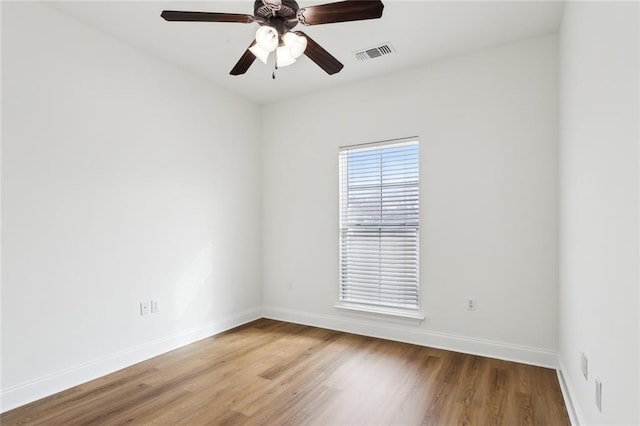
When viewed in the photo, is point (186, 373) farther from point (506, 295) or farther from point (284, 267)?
point (506, 295)

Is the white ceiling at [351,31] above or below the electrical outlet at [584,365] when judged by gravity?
above

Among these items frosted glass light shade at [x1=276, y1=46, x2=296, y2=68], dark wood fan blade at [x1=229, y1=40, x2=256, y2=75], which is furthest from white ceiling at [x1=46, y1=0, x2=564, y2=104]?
frosted glass light shade at [x1=276, y1=46, x2=296, y2=68]

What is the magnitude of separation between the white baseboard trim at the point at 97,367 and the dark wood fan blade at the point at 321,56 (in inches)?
117

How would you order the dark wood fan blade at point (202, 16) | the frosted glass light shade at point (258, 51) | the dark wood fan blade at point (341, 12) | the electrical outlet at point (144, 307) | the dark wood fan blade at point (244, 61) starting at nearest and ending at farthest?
the dark wood fan blade at point (341, 12) < the dark wood fan blade at point (202, 16) < the frosted glass light shade at point (258, 51) < the dark wood fan blade at point (244, 61) < the electrical outlet at point (144, 307)

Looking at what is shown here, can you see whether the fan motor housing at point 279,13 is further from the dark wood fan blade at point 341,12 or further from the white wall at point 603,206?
the white wall at point 603,206

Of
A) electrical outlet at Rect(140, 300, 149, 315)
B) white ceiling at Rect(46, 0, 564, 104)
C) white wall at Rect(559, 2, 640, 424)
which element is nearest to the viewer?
white wall at Rect(559, 2, 640, 424)

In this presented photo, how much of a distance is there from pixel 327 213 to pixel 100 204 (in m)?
2.37

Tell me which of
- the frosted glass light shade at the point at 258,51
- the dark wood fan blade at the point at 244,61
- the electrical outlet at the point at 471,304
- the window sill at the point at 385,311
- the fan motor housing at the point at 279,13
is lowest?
the window sill at the point at 385,311

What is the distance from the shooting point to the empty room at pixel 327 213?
78.4 inches

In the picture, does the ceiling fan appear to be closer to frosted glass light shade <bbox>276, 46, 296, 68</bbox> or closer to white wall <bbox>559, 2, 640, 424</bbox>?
frosted glass light shade <bbox>276, 46, 296, 68</bbox>

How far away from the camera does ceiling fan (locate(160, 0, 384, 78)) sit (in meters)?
1.87

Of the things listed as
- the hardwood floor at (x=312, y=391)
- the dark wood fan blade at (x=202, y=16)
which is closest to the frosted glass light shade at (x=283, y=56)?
the dark wood fan blade at (x=202, y=16)

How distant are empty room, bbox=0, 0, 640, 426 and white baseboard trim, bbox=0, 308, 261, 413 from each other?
0.02 meters

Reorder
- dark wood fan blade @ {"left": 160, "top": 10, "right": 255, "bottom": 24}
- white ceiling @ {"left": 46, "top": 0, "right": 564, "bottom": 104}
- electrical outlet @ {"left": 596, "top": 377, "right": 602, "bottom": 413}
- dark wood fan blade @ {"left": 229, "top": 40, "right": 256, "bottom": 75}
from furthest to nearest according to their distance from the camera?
white ceiling @ {"left": 46, "top": 0, "right": 564, "bottom": 104}
dark wood fan blade @ {"left": 229, "top": 40, "right": 256, "bottom": 75}
dark wood fan blade @ {"left": 160, "top": 10, "right": 255, "bottom": 24}
electrical outlet @ {"left": 596, "top": 377, "right": 602, "bottom": 413}
